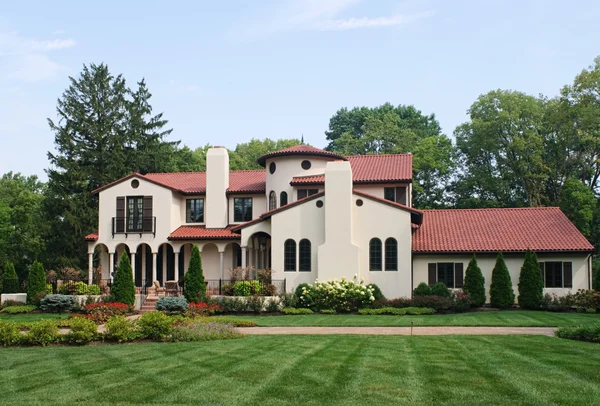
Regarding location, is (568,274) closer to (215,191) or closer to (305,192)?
(305,192)

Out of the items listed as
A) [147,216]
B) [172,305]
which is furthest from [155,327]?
[147,216]

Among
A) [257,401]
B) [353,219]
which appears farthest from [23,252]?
[257,401]

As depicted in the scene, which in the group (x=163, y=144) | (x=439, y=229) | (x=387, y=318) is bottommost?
(x=387, y=318)

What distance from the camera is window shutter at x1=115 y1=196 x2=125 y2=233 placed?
3916cm

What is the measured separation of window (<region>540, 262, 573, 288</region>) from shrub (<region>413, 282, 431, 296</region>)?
236 inches

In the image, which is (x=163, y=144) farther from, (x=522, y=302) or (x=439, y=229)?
(x=522, y=302)

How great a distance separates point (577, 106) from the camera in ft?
158

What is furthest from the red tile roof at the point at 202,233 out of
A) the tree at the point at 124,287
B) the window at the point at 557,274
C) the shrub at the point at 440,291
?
the window at the point at 557,274

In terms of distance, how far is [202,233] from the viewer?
3838cm

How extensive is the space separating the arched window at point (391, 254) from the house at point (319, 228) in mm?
61

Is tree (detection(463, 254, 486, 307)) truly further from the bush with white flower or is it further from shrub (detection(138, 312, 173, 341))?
shrub (detection(138, 312, 173, 341))

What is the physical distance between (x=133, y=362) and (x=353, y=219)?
20109mm

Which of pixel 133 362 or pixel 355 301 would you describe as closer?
pixel 133 362

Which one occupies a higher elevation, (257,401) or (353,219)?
(353,219)
